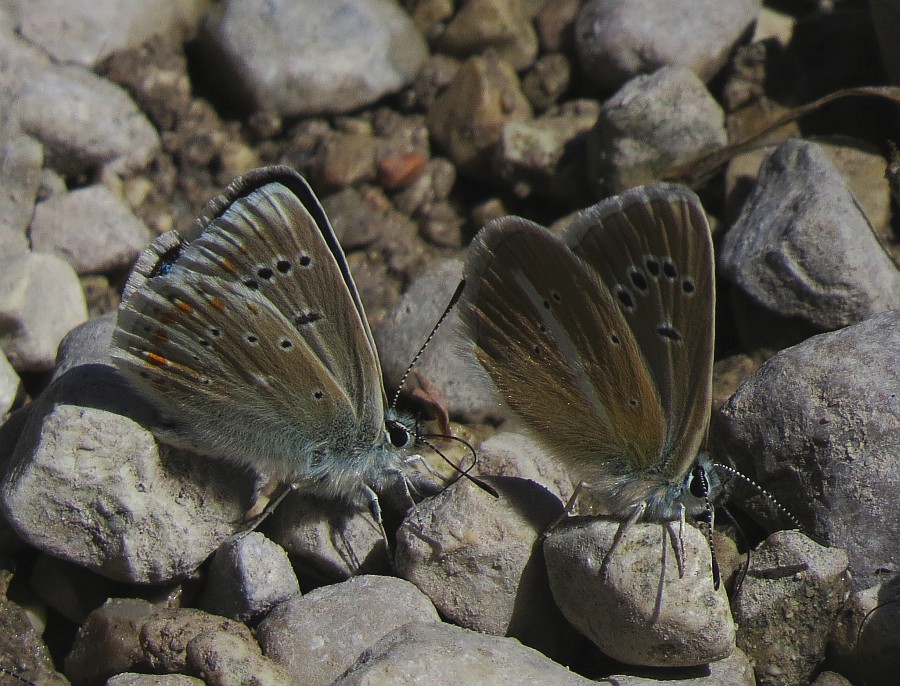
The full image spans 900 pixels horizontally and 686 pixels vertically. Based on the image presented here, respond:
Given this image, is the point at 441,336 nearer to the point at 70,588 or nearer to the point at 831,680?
the point at 70,588

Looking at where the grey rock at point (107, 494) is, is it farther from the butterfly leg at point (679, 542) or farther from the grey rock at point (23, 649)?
the butterfly leg at point (679, 542)

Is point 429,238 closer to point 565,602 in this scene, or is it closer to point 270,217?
point 270,217

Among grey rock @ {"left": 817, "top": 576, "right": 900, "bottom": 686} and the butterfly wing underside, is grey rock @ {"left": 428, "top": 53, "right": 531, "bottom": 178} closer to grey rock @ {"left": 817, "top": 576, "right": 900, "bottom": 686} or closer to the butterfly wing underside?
the butterfly wing underside

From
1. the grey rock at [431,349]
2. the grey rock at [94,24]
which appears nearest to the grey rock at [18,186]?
the grey rock at [94,24]

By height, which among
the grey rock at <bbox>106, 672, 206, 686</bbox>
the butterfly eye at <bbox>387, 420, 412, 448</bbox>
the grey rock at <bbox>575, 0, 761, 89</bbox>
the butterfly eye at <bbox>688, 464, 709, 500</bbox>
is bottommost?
the butterfly eye at <bbox>688, 464, 709, 500</bbox>

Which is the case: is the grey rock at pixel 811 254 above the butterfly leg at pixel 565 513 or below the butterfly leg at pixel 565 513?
above

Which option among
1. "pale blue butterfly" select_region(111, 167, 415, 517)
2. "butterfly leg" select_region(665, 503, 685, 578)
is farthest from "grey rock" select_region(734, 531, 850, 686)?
"pale blue butterfly" select_region(111, 167, 415, 517)
